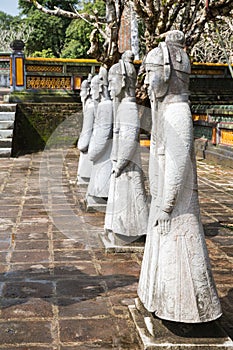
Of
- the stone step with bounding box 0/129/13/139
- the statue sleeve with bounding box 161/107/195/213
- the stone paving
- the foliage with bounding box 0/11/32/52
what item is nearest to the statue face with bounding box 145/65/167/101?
the statue sleeve with bounding box 161/107/195/213

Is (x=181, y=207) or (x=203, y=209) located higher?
(x=181, y=207)

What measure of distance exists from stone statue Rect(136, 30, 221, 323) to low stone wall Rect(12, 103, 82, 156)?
39.3 ft

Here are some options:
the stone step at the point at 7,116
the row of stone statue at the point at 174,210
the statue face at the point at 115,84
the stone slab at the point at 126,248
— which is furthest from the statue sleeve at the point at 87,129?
the stone step at the point at 7,116

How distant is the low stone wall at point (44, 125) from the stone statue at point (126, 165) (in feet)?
32.4

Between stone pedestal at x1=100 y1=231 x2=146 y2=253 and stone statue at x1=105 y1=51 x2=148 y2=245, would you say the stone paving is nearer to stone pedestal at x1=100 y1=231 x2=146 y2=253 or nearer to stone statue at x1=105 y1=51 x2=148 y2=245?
stone pedestal at x1=100 y1=231 x2=146 y2=253

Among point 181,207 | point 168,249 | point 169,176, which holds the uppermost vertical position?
point 169,176

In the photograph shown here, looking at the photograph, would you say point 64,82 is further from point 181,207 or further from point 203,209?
point 181,207

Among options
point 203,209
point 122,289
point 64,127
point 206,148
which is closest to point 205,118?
point 206,148

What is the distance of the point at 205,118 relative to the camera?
576 inches

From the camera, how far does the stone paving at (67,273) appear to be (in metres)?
3.86

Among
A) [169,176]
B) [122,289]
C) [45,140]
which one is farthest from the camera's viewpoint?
[45,140]

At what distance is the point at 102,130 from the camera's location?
7.00 meters

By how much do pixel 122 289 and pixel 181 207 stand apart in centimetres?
150

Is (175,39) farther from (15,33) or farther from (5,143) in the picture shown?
(15,33)
